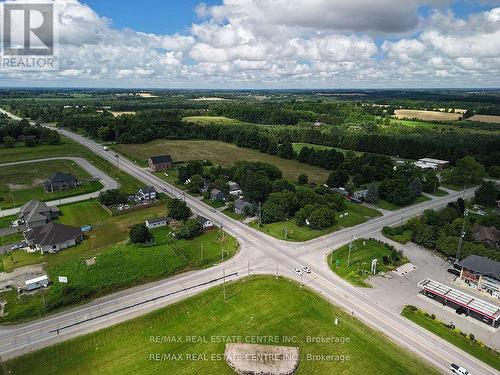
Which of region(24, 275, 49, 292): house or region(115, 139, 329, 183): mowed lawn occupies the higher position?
region(115, 139, 329, 183): mowed lawn

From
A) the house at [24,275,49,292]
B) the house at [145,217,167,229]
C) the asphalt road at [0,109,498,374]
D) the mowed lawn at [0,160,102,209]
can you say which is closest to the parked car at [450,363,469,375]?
the asphalt road at [0,109,498,374]

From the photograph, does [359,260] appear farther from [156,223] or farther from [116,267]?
[156,223]

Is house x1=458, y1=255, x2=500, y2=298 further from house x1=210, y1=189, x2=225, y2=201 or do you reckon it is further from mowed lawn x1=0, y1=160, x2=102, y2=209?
mowed lawn x1=0, y1=160, x2=102, y2=209

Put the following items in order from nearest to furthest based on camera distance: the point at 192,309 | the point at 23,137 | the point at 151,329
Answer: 1. the point at 151,329
2. the point at 192,309
3. the point at 23,137

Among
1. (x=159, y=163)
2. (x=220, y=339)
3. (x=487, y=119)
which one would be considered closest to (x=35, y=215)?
(x=159, y=163)

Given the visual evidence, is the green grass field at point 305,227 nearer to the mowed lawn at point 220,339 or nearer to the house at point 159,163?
the mowed lawn at point 220,339

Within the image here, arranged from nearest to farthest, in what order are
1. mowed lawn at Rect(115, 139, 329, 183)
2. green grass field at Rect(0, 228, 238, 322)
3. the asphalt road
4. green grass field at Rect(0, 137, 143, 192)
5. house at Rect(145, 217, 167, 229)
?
the asphalt road < green grass field at Rect(0, 228, 238, 322) < house at Rect(145, 217, 167, 229) < green grass field at Rect(0, 137, 143, 192) < mowed lawn at Rect(115, 139, 329, 183)

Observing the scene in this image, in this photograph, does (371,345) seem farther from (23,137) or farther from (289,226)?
(23,137)

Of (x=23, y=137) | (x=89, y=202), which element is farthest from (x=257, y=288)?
(x=23, y=137)
